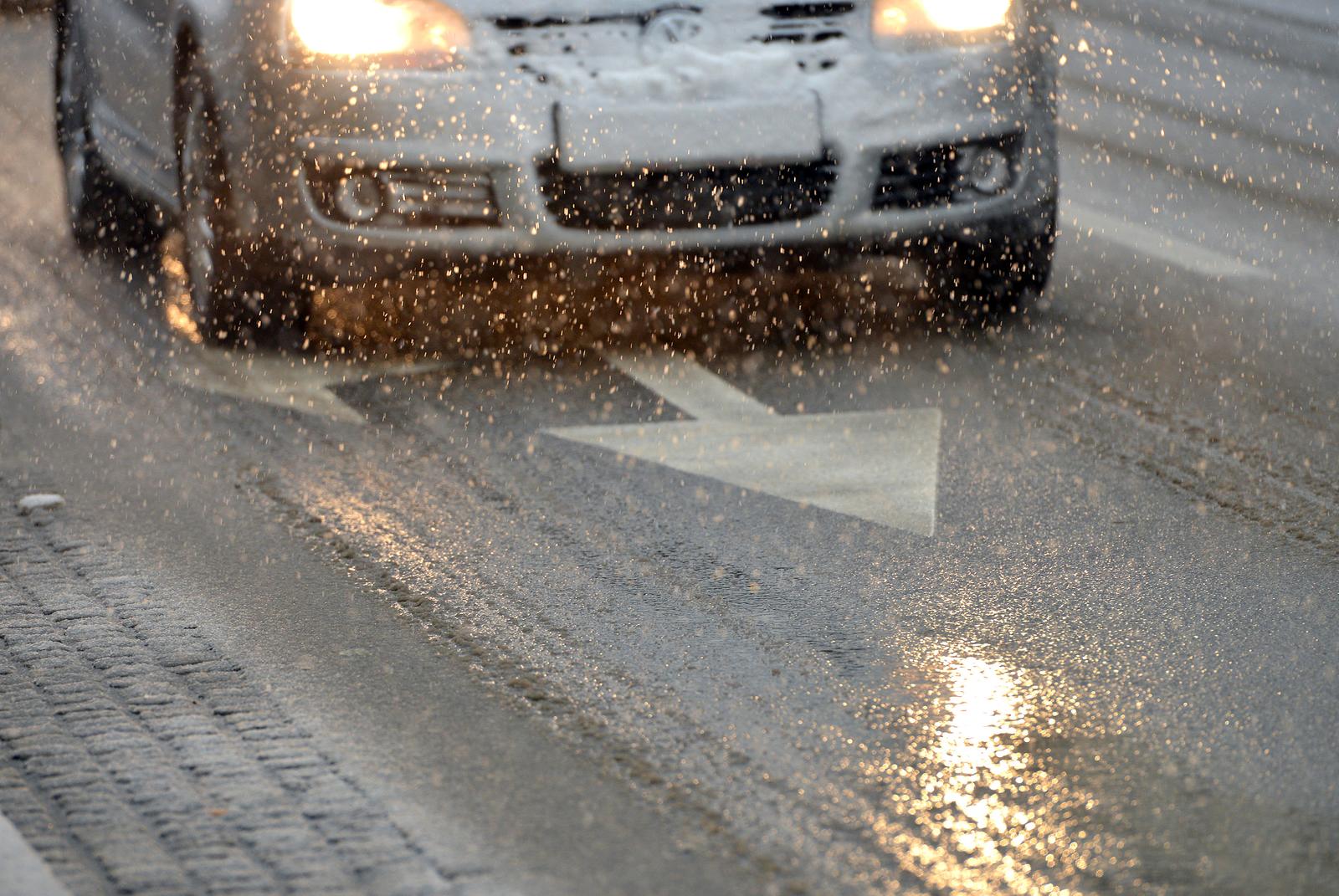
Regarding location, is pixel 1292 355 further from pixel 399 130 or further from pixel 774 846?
pixel 774 846

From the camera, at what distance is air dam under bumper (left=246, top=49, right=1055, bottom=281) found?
6398 mm

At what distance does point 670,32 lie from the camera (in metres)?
6.58

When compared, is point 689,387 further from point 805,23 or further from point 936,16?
point 936,16

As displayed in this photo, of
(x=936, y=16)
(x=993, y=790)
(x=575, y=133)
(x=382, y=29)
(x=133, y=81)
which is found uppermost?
(x=382, y=29)

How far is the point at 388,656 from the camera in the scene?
4352 millimetres

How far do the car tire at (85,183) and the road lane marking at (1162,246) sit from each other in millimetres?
3765

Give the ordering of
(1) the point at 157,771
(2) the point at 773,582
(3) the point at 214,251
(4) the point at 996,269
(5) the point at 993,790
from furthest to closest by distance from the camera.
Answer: (4) the point at 996,269, (3) the point at 214,251, (2) the point at 773,582, (1) the point at 157,771, (5) the point at 993,790

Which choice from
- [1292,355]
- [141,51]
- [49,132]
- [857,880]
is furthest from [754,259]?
[49,132]

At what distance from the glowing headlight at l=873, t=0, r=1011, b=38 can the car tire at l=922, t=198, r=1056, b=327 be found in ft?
2.04

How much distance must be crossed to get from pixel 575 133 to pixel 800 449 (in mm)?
1257

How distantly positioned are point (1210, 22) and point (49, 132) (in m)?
6.12

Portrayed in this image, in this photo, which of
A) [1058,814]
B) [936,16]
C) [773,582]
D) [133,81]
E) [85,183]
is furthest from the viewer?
[85,183]

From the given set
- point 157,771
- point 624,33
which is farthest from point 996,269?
point 157,771

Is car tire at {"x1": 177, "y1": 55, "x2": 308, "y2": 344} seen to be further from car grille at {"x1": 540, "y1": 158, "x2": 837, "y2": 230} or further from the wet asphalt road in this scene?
car grille at {"x1": 540, "y1": 158, "x2": 837, "y2": 230}
